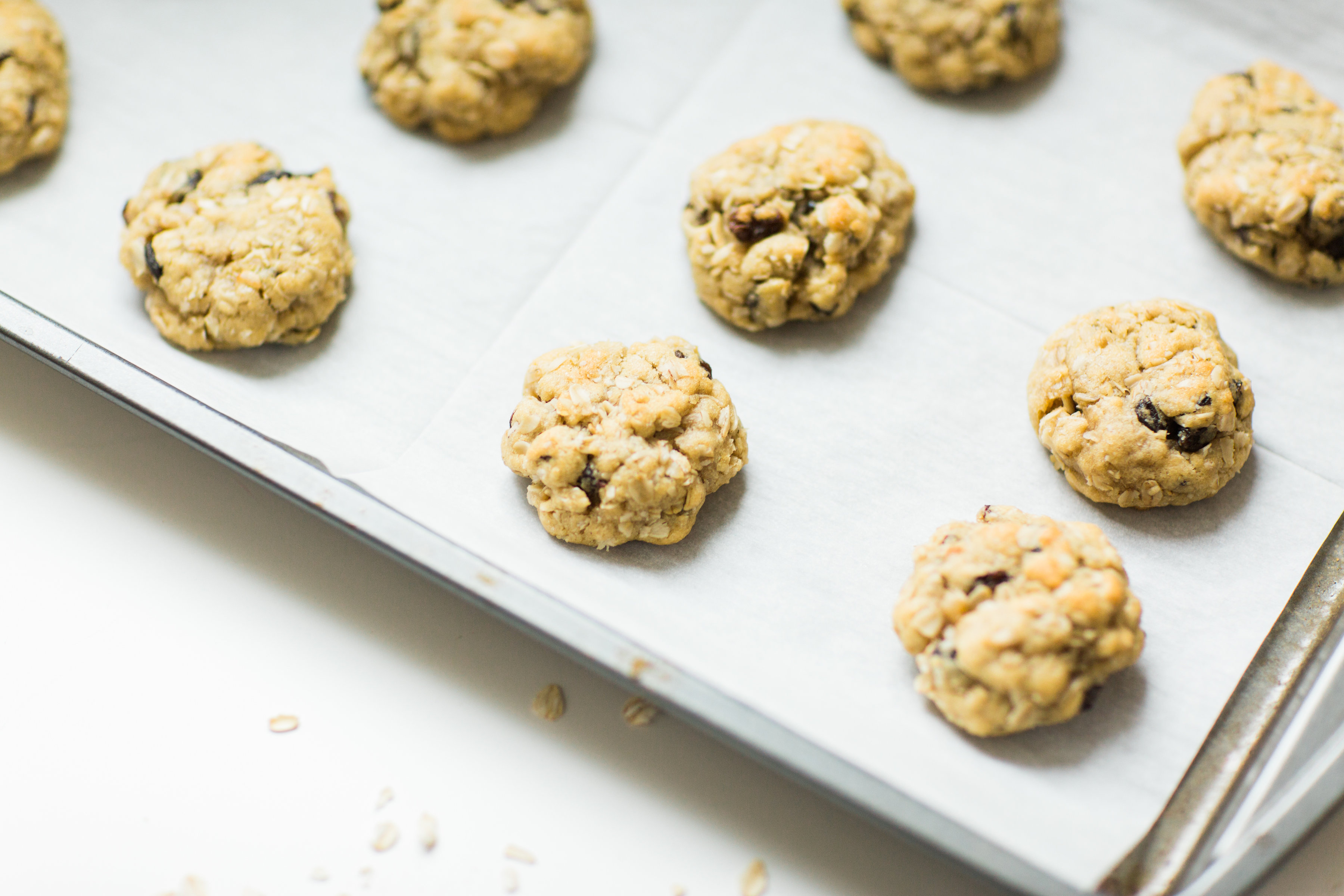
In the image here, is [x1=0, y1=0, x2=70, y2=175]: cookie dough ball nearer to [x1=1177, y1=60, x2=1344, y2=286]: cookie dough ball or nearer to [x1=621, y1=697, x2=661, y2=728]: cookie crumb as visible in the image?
[x1=621, y1=697, x2=661, y2=728]: cookie crumb

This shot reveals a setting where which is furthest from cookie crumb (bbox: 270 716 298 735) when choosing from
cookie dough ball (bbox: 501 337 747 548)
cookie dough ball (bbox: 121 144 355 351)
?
cookie dough ball (bbox: 121 144 355 351)

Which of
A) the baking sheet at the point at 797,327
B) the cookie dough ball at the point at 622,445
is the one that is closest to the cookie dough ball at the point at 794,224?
the baking sheet at the point at 797,327

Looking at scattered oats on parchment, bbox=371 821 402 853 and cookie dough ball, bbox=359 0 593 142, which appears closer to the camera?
scattered oats on parchment, bbox=371 821 402 853

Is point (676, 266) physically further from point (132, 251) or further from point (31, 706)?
point (31, 706)

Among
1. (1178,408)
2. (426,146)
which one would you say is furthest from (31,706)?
(1178,408)

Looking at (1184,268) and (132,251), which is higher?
(1184,268)

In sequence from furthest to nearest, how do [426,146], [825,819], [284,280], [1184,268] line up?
[426,146]
[1184,268]
[284,280]
[825,819]
